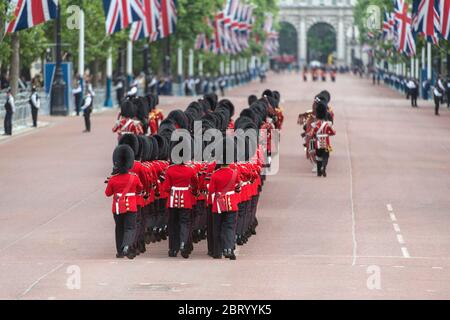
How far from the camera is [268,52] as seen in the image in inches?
5773

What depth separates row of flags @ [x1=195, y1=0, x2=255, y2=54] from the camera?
8675 cm

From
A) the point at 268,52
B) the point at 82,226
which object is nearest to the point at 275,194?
the point at 82,226

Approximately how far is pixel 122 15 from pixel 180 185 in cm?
3122

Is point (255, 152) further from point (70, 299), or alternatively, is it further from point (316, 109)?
point (316, 109)

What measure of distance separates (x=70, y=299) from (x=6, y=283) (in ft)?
5.62

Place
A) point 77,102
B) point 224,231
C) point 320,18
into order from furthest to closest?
1. point 320,18
2. point 77,102
3. point 224,231

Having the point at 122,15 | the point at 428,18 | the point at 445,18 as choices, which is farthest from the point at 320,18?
the point at 445,18

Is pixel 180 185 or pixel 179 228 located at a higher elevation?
pixel 180 185

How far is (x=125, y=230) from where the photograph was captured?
64.0 ft

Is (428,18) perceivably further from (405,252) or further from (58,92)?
(405,252)

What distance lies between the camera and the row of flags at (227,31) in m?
86.8

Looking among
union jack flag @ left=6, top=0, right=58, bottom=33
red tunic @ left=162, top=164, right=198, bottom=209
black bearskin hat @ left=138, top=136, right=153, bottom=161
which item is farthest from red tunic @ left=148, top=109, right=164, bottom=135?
red tunic @ left=162, top=164, right=198, bottom=209

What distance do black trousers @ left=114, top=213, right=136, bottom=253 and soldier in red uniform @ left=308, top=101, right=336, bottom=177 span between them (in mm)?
11727

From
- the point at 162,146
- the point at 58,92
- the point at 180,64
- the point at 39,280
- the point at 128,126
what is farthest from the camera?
the point at 180,64
